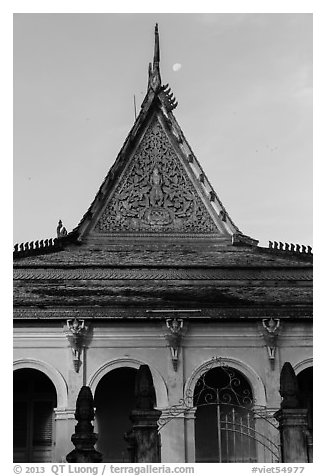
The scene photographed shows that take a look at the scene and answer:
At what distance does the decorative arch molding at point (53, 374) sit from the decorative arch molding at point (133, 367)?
0.63 meters

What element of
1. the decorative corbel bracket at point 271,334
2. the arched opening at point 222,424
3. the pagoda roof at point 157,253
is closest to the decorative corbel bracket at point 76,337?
the pagoda roof at point 157,253

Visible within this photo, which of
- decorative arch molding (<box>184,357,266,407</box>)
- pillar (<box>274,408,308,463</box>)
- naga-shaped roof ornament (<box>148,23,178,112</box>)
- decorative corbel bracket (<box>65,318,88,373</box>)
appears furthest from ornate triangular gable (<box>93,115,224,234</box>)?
pillar (<box>274,408,308,463</box>)

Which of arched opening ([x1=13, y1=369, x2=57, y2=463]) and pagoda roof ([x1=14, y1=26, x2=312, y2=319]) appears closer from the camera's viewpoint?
arched opening ([x1=13, y1=369, x2=57, y2=463])

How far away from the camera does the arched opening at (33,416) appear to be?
23.1 metres

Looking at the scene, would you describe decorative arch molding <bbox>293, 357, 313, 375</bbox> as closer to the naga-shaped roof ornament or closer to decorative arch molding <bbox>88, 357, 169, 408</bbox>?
decorative arch molding <bbox>88, 357, 169, 408</bbox>

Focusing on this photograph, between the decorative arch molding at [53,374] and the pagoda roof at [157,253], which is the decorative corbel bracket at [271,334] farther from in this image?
the decorative arch molding at [53,374]

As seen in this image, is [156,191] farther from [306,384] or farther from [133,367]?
[306,384]

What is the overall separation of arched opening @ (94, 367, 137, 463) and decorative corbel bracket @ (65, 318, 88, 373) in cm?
108

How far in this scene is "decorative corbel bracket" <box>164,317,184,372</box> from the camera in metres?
22.8

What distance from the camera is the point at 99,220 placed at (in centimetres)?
2747

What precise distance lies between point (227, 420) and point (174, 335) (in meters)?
2.37

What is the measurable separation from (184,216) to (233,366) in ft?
19.6
